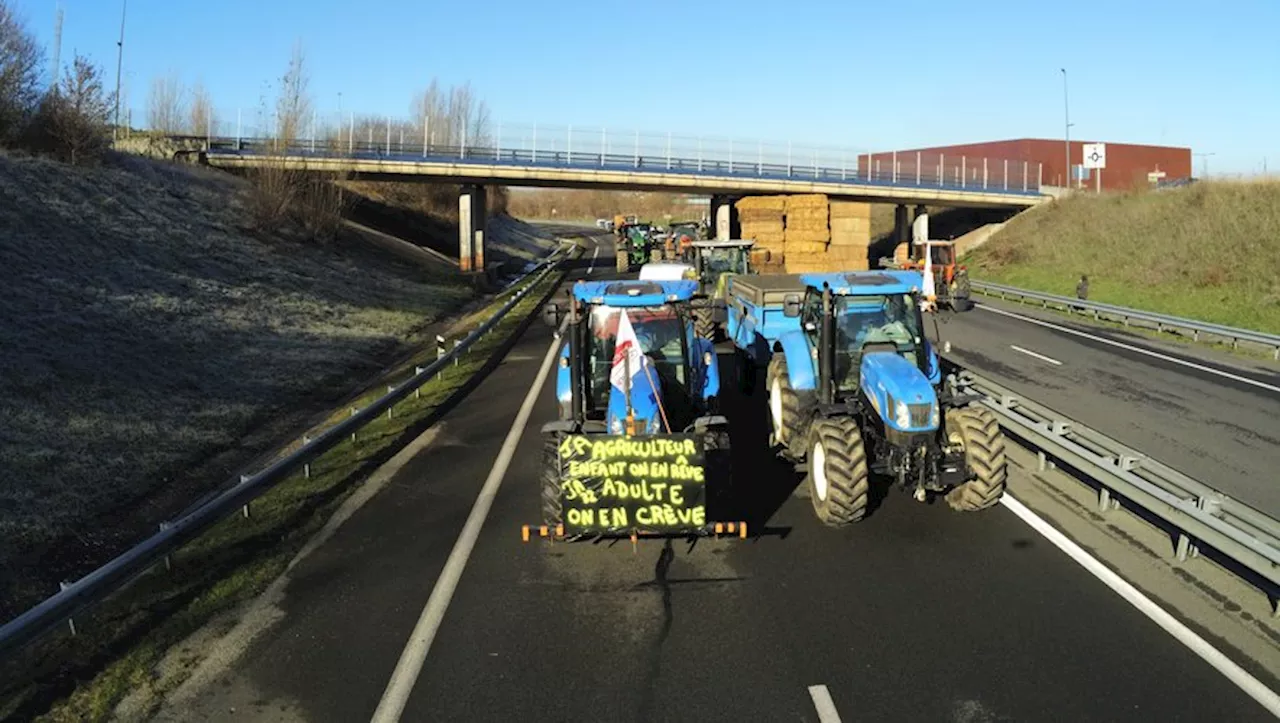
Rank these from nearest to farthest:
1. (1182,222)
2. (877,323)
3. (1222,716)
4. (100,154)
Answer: (1222,716)
(877,323)
(100,154)
(1182,222)

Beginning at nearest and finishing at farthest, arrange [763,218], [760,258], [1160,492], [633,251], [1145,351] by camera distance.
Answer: [1160,492] < [1145,351] < [760,258] < [763,218] < [633,251]

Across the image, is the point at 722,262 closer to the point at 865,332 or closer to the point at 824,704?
the point at 865,332

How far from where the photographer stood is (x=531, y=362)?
20.0m

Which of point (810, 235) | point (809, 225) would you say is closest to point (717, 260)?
point (810, 235)

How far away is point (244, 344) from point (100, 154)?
63.2 ft

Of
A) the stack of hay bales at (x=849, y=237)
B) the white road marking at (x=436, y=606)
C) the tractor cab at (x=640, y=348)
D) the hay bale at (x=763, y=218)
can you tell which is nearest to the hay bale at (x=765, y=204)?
the hay bale at (x=763, y=218)

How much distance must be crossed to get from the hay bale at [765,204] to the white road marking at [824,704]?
39043 millimetres

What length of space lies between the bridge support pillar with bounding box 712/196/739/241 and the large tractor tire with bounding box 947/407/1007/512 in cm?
4264

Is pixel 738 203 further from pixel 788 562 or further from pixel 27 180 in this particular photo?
pixel 788 562

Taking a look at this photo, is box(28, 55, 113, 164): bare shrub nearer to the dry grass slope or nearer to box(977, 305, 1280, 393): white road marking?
the dry grass slope

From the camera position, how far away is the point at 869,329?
10.2 meters

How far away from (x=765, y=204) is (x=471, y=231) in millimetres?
15448

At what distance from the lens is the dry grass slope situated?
1106 centimetres

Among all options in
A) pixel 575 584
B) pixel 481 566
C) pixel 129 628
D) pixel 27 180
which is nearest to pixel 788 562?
pixel 575 584
